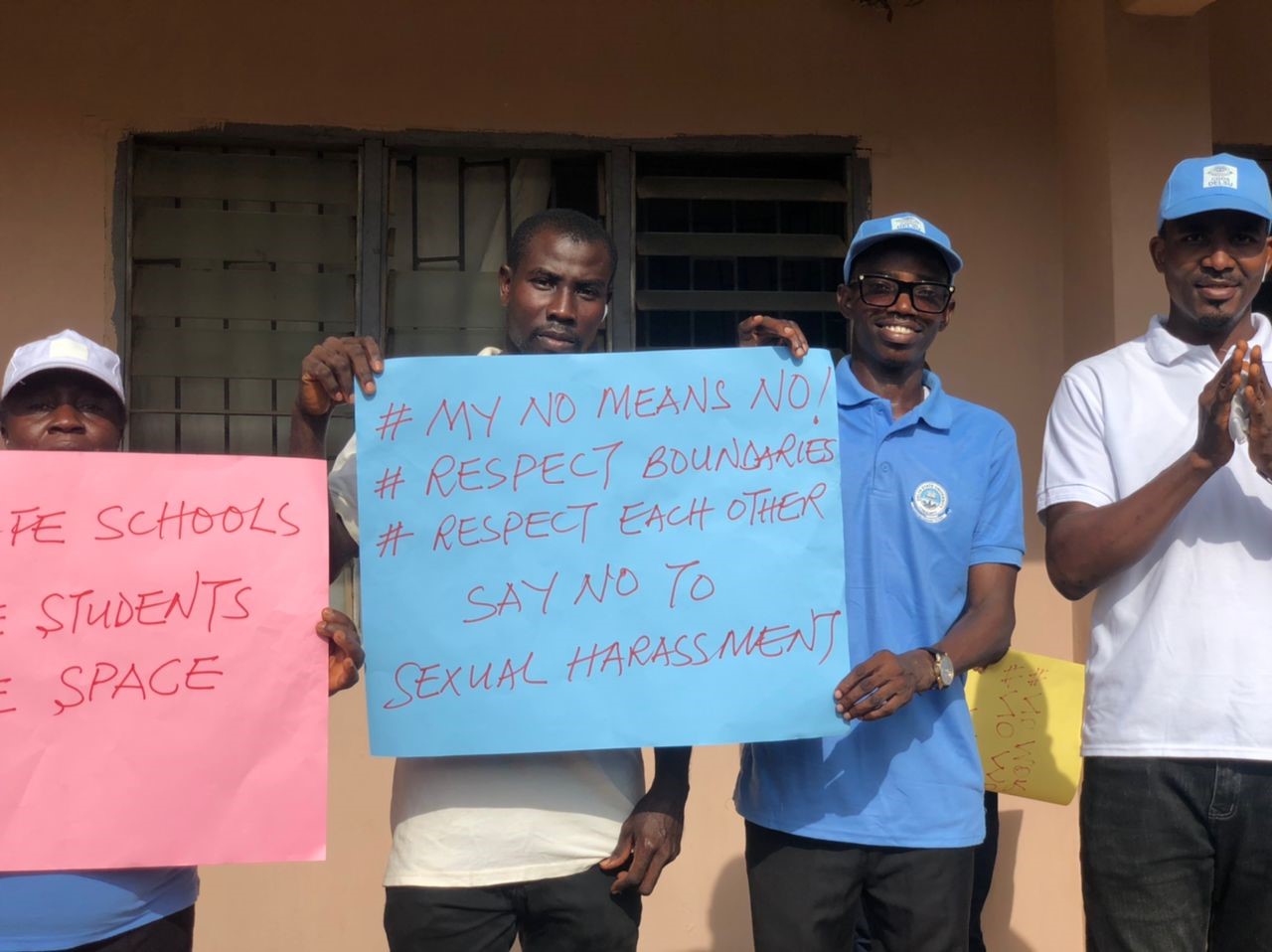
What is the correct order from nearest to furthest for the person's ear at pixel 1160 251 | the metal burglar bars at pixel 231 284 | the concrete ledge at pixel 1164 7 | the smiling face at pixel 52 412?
the smiling face at pixel 52 412 → the person's ear at pixel 1160 251 → the concrete ledge at pixel 1164 7 → the metal burglar bars at pixel 231 284

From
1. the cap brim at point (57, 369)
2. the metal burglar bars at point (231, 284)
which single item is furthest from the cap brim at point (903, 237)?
the metal burglar bars at point (231, 284)

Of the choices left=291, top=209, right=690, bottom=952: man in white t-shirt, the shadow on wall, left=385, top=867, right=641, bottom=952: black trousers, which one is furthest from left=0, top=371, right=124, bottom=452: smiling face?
the shadow on wall

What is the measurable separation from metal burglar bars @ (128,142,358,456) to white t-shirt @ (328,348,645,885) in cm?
219

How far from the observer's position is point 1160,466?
100 inches

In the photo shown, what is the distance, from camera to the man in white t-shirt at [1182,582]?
242 centimetres

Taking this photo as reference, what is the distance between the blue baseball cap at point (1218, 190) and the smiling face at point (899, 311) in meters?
0.43

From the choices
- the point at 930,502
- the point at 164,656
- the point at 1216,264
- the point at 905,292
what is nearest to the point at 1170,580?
the point at 930,502

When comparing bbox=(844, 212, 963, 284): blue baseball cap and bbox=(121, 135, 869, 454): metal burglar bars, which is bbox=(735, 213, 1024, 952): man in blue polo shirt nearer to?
bbox=(844, 212, 963, 284): blue baseball cap

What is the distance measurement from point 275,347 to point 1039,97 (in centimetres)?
262

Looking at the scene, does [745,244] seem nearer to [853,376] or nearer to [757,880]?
[853,376]

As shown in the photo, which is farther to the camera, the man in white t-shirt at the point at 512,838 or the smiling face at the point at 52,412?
the smiling face at the point at 52,412

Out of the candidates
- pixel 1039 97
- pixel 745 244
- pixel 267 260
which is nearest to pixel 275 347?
pixel 267 260

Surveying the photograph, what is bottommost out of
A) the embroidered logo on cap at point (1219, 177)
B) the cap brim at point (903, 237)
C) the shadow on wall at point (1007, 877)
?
the shadow on wall at point (1007, 877)

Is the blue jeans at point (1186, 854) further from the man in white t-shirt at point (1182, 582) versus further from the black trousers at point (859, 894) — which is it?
the black trousers at point (859, 894)
